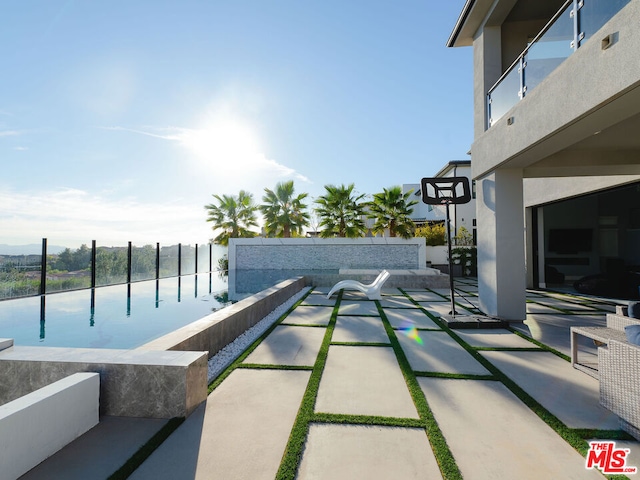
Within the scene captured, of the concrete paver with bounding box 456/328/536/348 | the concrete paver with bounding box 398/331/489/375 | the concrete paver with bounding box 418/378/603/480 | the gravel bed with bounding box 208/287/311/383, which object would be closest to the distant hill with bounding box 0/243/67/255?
the gravel bed with bounding box 208/287/311/383

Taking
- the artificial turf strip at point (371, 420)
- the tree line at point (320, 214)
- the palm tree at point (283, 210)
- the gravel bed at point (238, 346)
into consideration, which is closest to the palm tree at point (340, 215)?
the tree line at point (320, 214)

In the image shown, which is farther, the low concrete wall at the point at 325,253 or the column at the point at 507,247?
the low concrete wall at the point at 325,253

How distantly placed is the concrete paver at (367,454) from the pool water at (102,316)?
4.28 meters

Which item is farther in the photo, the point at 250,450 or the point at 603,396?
the point at 603,396

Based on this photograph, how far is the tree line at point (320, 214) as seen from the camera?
16750mm

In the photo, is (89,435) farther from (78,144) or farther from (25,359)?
(78,144)

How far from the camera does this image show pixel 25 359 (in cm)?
227

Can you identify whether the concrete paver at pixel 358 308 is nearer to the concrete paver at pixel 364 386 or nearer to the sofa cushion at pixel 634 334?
the concrete paver at pixel 364 386

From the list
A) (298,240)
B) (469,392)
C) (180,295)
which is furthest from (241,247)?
(469,392)

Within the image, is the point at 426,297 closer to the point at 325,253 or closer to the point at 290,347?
the point at 290,347

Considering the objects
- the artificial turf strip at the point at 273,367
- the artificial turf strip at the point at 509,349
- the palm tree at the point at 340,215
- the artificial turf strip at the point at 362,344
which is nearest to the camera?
the artificial turf strip at the point at 273,367

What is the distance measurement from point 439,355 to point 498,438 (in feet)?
5.50

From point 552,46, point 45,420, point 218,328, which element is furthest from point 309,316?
point 552,46

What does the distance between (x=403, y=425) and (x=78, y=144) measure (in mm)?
16806
